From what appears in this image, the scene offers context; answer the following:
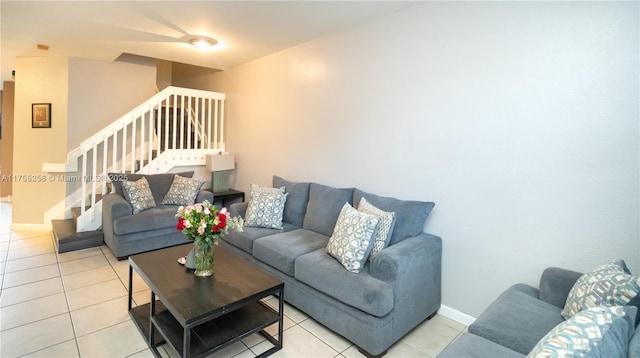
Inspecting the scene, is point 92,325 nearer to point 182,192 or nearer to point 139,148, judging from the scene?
point 182,192

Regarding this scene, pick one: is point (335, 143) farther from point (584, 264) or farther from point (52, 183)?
point (52, 183)

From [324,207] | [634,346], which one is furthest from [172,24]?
[634,346]

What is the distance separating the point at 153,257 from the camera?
247 centimetres

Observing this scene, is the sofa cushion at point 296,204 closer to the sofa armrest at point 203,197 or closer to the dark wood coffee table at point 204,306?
the dark wood coffee table at point 204,306

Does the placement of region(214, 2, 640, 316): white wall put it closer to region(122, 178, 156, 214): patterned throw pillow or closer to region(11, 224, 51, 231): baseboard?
region(122, 178, 156, 214): patterned throw pillow

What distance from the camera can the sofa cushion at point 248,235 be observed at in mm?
3098

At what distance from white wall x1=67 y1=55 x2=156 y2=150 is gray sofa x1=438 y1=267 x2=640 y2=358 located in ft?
18.4

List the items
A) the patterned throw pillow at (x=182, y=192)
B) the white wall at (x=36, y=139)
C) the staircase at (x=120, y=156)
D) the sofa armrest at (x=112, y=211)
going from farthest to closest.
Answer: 1. the white wall at (x=36, y=139)
2. the patterned throw pillow at (x=182, y=192)
3. the staircase at (x=120, y=156)
4. the sofa armrest at (x=112, y=211)

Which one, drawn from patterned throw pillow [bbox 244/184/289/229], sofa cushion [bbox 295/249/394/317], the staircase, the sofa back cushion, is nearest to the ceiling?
the staircase

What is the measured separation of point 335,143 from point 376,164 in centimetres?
61

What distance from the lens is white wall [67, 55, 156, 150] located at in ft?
15.6

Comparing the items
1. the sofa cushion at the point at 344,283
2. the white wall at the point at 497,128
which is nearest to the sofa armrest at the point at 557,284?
the white wall at the point at 497,128

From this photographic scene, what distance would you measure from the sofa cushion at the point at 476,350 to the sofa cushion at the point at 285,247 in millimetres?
1393

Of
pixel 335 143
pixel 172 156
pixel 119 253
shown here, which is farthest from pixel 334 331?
pixel 172 156
